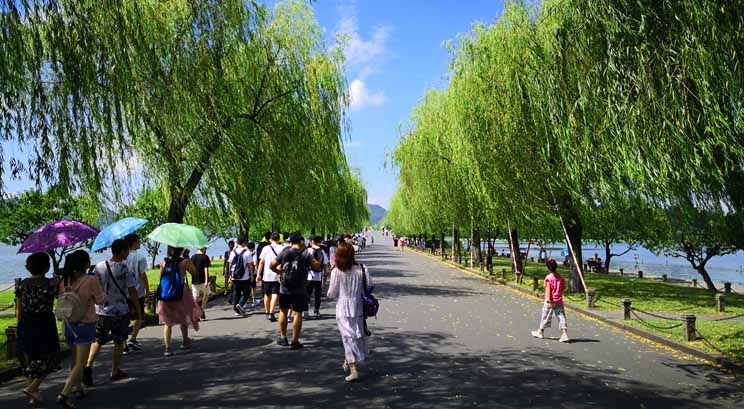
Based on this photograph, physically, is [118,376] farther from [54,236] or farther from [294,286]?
[54,236]

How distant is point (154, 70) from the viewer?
912 centimetres

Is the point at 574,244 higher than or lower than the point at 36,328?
higher

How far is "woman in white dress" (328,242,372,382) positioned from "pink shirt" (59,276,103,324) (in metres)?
→ 2.65

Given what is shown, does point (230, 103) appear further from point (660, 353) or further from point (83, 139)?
point (660, 353)

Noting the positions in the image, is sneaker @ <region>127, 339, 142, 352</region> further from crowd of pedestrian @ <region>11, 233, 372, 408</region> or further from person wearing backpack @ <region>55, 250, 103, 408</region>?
person wearing backpack @ <region>55, 250, 103, 408</region>

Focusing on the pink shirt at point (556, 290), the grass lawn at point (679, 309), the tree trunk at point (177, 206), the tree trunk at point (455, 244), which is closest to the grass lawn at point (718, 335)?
the grass lawn at point (679, 309)

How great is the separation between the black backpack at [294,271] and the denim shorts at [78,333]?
3.49 metres

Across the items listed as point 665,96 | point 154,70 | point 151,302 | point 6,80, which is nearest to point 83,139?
point 6,80

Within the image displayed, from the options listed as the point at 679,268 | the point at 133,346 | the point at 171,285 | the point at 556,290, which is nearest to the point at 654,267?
the point at 679,268

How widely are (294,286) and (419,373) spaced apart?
2.72 m

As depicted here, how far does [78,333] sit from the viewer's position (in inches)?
224

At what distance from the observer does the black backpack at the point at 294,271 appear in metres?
8.80

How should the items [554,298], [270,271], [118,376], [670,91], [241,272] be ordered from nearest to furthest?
[670,91], [118,376], [554,298], [270,271], [241,272]

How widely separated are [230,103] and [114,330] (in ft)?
22.9
